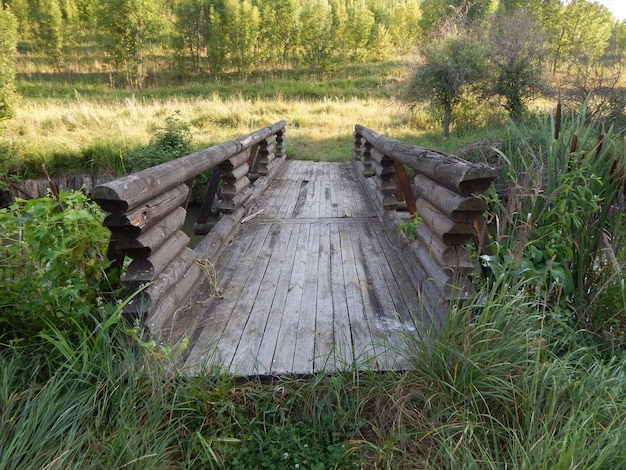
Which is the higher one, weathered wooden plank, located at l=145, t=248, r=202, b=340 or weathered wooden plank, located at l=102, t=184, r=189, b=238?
weathered wooden plank, located at l=102, t=184, r=189, b=238

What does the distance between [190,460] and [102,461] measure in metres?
0.33

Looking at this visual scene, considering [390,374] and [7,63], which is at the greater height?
[7,63]

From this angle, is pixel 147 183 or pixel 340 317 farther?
pixel 340 317

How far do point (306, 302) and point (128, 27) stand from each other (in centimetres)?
2917

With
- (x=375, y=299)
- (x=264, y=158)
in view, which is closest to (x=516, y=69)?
(x=264, y=158)

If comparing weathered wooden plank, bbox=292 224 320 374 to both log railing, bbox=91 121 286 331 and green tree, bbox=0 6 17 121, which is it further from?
green tree, bbox=0 6 17 121

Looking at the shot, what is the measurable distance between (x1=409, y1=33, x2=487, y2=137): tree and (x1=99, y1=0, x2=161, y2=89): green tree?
2136 centimetres

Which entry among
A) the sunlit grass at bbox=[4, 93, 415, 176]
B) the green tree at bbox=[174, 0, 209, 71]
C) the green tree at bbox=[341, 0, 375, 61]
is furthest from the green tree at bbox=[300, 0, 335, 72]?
the sunlit grass at bbox=[4, 93, 415, 176]

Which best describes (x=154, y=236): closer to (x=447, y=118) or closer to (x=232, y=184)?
(x=232, y=184)

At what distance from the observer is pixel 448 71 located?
37.2 feet

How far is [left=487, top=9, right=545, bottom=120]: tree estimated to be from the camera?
1084 cm

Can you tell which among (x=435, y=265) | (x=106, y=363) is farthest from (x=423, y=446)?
(x=106, y=363)

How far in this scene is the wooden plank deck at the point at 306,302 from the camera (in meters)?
2.05

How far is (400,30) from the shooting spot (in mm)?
38906
